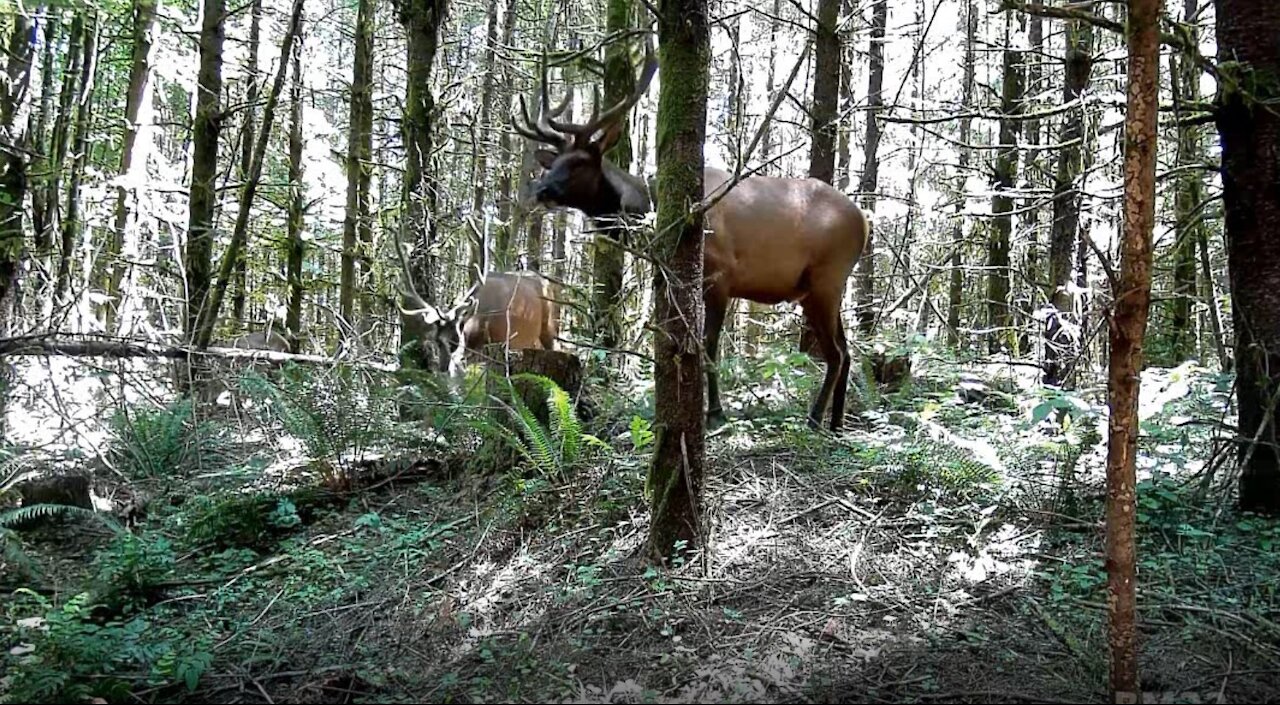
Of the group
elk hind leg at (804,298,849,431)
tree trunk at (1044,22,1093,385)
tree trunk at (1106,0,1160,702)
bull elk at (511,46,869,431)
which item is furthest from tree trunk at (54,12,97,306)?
tree trunk at (1044,22,1093,385)

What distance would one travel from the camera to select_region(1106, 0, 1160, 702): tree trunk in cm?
261

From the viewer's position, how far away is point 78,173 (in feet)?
21.8

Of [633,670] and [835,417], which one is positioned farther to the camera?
[835,417]

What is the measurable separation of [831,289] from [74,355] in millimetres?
5430

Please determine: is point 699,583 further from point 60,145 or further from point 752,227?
point 60,145

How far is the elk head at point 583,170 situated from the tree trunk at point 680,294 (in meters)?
2.18

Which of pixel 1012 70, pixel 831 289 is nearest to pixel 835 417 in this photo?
pixel 831 289

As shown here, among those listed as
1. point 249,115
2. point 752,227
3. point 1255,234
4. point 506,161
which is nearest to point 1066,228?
point 752,227

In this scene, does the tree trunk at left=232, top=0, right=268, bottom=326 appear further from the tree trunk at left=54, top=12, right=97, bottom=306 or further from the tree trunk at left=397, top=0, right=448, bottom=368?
the tree trunk at left=397, top=0, right=448, bottom=368

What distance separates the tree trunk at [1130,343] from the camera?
2613 mm

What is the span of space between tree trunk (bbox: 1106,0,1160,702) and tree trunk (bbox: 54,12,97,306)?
21.5 feet

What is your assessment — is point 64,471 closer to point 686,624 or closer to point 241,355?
point 241,355

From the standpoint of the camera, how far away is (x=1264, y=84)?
4.13 metres

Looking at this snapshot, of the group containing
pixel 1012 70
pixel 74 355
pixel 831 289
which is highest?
pixel 1012 70
